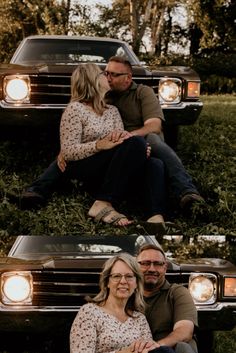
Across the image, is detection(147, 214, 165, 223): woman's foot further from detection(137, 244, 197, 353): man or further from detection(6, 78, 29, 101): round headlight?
detection(6, 78, 29, 101): round headlight

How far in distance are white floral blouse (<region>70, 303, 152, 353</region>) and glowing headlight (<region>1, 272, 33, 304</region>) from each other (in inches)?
29.9

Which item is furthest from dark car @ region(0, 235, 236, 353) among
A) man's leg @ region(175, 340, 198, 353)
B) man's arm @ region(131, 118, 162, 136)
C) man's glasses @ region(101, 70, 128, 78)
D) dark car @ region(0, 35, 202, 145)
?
dark car @ region(0, 35, 202, 145)

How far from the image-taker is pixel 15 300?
624 centimetres

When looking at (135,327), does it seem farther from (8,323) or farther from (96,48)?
(96,48)

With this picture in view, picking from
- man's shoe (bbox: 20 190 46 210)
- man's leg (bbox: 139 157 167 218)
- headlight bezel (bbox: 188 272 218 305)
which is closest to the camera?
headlight bezel (bbox: 188 272 218 305)

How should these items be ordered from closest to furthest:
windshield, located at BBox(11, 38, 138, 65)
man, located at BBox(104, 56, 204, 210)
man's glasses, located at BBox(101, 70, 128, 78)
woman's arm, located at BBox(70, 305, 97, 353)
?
woman's arm, located at BBox(70, 305, 97, 353), man, located at BBox(104, 56, 204, 210), man's glasses, located at BBox(101, 70, 128, 78), windshield, located at BBox(11, 38, 138, 65)

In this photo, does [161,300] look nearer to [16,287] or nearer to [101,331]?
[101,331]

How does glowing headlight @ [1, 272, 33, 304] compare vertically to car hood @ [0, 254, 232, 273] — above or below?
below

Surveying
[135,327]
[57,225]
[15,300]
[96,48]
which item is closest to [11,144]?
[96,48]

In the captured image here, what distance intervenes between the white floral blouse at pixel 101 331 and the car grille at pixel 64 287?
0.58 meters

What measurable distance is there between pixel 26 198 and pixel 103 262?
4.85ft

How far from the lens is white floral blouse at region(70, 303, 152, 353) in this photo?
17.9 ft

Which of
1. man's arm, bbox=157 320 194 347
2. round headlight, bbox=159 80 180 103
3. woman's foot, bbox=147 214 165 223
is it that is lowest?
man's arm, bbox=157 320 194 347

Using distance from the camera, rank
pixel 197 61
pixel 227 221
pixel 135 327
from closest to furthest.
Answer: pixel 135 327 → pixel 227 221 → pixel 197 61
